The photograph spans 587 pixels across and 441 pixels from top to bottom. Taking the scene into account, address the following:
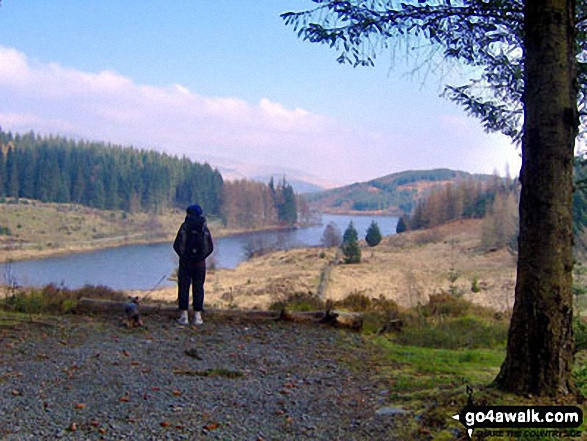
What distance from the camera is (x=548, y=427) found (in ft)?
Result: 11.5

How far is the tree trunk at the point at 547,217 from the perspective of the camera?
390 cm

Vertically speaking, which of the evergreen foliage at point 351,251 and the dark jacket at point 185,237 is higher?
the dark jacket at point 185,237

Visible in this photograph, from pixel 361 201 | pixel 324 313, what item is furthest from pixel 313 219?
pixel 324 313

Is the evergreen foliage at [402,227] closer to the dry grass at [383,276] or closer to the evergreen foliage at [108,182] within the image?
the dry grass at [383,276]

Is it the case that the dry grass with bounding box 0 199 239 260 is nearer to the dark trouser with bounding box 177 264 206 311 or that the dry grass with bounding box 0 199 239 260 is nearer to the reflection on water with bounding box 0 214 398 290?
the reflection on water with bounding box 0 214 398 290

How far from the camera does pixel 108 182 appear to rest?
286 feet

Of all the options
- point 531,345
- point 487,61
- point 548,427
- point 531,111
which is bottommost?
point 548,427

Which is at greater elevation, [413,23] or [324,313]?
[413,23]

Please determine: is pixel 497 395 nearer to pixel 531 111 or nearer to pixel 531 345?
pixel 531 345

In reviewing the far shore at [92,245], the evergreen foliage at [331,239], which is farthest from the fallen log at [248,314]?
the evergreen foliage at [331,239]

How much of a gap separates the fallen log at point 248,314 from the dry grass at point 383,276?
14.0 ft

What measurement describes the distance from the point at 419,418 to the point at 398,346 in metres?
3.95

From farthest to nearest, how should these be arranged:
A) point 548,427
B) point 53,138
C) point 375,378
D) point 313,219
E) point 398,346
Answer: point 53,138, point 313,219, point 398,346, point 375,378, point 548,427

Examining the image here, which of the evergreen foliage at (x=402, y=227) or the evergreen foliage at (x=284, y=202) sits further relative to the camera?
the evergreen foliage at (x=284, y=202)
